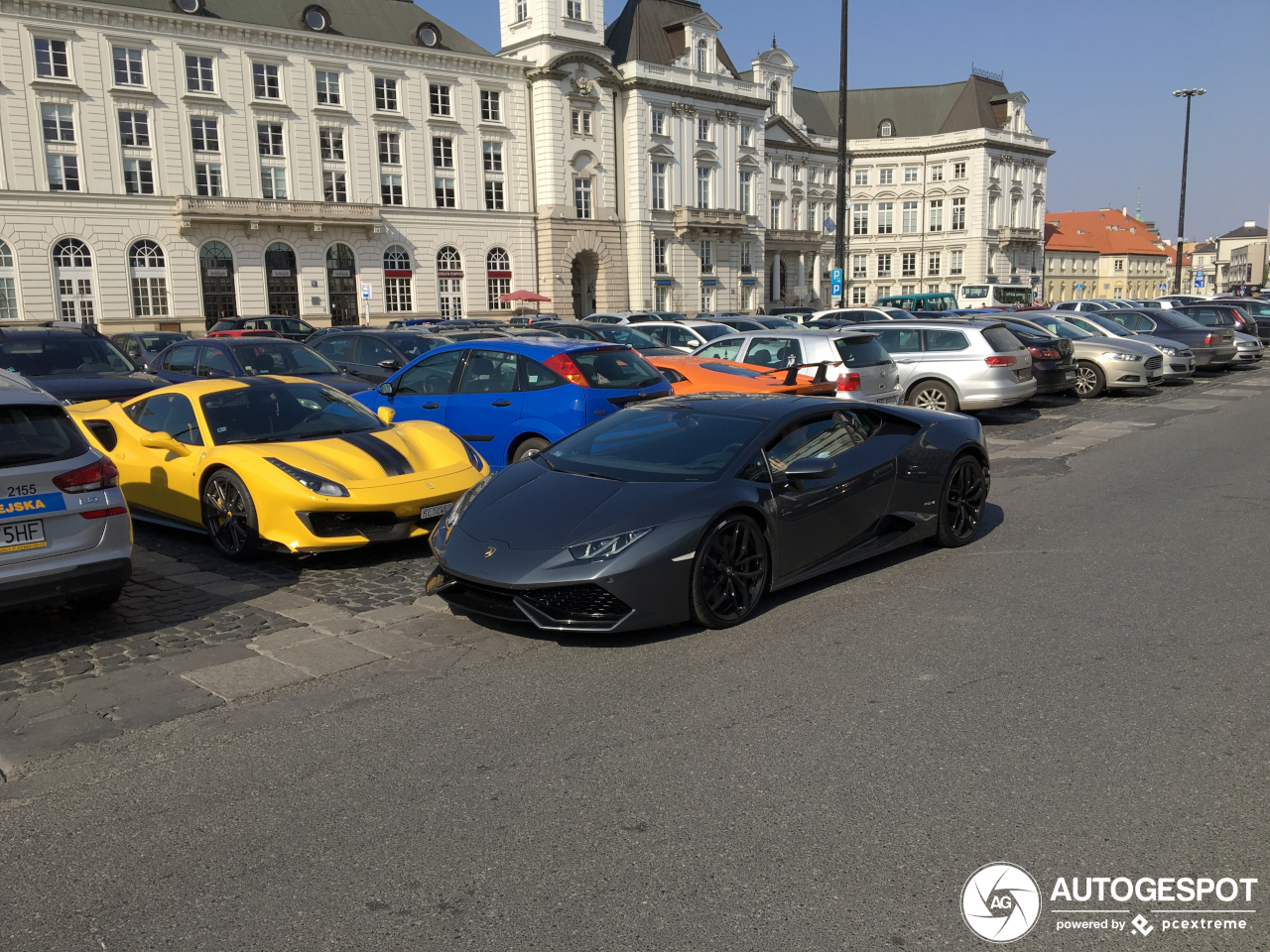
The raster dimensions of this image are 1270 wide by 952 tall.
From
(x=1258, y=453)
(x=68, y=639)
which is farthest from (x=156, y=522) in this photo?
(x=1258, y=453)

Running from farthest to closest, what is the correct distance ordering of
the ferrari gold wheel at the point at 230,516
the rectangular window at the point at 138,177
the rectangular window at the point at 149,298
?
the rectangular window at the point at 149,298, the rectangular window at the point at 138,177, the ferrari gold wheel at the point at 230,516

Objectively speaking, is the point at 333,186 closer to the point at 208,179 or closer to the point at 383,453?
the point at 208,179

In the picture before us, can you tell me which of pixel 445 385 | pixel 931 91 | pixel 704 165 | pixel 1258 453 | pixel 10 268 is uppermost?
pixel 931 91

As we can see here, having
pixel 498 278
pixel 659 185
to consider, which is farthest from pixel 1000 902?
pixel 659 185

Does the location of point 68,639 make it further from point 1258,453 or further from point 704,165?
point 704,165

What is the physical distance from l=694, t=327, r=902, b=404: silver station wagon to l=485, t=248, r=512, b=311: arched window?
45.2 metres

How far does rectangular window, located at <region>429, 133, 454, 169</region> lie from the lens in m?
55.1

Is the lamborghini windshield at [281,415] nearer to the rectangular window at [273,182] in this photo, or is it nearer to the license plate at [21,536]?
the license plate at [21,536]

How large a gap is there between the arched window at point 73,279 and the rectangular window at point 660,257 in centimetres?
3211

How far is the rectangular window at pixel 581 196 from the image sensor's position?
60.6 meters

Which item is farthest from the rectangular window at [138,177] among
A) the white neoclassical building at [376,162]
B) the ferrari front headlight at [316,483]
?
the ferrari front headlight at [316,483]

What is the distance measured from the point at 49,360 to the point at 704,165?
58.8 metres

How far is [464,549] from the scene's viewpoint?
5.95m

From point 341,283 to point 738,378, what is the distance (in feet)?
142
